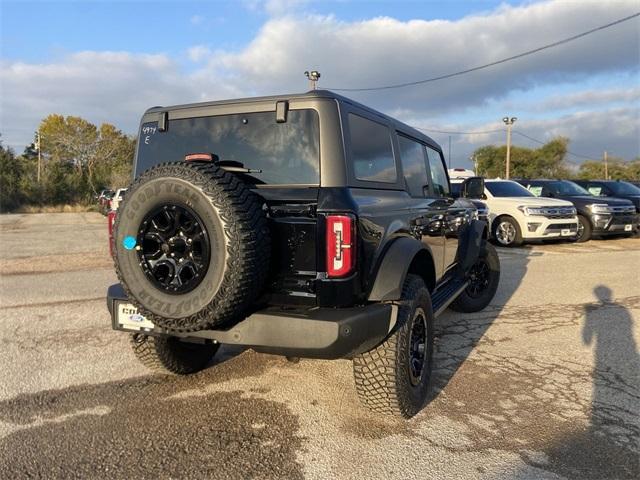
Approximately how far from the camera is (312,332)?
2545 mm

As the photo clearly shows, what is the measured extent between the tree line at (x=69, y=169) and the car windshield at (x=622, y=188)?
2158 cm

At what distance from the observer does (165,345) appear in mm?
3535

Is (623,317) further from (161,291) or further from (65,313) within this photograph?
(65,313)

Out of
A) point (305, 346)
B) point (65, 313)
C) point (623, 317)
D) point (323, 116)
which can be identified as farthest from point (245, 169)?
point (623, 317)

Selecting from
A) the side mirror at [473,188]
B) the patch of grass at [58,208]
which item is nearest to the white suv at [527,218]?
the side mirror at [473,188]

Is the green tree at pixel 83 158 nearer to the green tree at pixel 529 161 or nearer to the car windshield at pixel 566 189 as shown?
the car windshield at pixel 566 189

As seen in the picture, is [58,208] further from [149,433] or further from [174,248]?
[174,248]

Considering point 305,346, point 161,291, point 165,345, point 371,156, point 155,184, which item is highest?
point 371,156

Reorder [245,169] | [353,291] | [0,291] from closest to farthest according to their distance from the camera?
1. [353,291]
2. [245,169]
3. [0,291]

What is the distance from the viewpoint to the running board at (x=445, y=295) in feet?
12.6

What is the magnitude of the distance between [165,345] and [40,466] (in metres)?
1.13

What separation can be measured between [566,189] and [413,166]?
11377 mm

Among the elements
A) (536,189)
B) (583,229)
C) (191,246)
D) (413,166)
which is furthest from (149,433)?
(536,189)

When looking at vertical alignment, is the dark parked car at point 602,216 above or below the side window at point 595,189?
below
